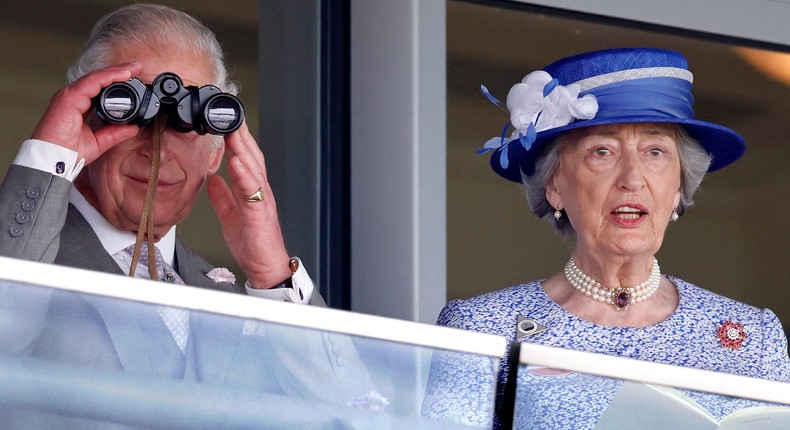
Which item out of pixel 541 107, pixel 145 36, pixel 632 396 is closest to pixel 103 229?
pixel 145 36

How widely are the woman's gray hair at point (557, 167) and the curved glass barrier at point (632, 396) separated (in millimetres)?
1167

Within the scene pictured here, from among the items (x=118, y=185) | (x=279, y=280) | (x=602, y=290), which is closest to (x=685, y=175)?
(x=602, y=290)

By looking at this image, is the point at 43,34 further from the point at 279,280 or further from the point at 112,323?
the point at 112,323

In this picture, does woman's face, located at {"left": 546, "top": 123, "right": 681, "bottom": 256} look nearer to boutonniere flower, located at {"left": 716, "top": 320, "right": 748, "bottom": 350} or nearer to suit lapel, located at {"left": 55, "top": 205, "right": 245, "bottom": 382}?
boutonniere flower, located at {"left": 716, "top": 320, "right": 748, "bottom": 350}

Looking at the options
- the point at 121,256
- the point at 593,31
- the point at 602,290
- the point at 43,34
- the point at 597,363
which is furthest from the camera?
the point at 593,31

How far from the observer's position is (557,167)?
8.61 feet

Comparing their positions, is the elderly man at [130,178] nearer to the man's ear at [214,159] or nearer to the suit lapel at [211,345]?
the man's ear at [214,159]

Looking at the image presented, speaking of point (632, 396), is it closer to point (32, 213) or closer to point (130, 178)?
point (32, 213)

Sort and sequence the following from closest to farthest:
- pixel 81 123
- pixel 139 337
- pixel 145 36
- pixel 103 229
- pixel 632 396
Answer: pixel 139 337
pixel 632 396
pixel 81 123
pixel 103 229
pixel 145 36

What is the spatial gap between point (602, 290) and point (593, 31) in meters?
1.66

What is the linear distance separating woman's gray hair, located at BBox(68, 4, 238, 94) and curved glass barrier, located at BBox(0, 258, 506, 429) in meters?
1.20

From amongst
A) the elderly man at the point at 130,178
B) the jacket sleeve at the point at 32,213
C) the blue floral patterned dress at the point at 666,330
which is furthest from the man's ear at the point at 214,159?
the blue floral patterned dress at the point at 666,330

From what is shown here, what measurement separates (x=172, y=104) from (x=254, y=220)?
0.86 ft

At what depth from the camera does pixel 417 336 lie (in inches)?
54.1
